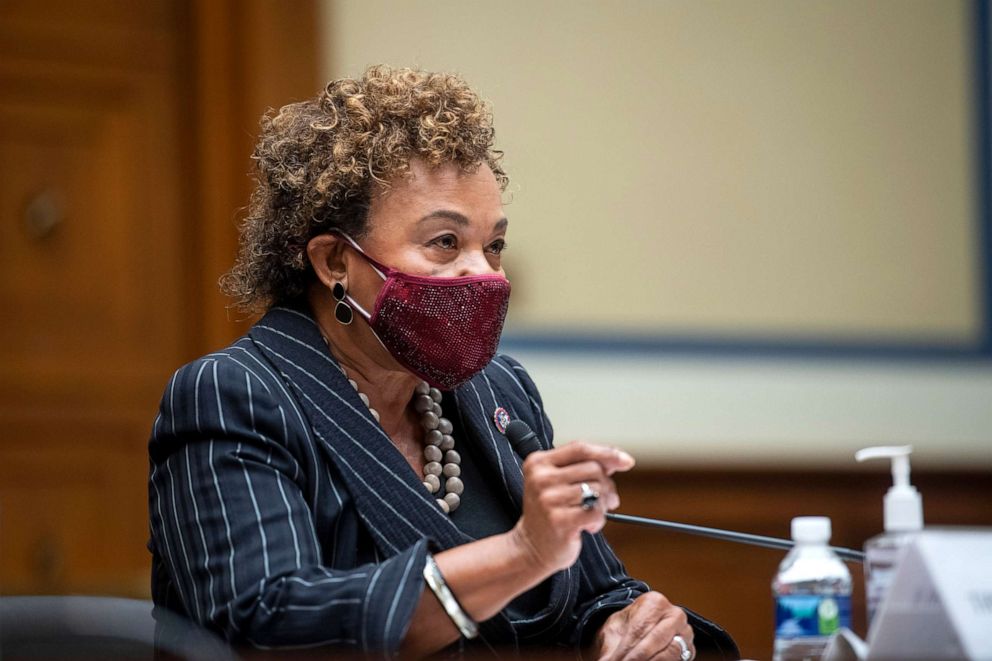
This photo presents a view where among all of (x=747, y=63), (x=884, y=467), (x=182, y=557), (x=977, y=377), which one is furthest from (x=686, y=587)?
(x=182, y=557)

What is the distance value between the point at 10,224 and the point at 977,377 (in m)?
2.73

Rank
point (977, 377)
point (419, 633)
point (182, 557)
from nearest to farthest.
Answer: point (419, 633) → point (182, 557) → point (977, 377)

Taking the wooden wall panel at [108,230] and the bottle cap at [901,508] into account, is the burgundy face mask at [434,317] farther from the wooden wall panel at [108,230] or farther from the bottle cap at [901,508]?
the wooden wall panel at [108,230]

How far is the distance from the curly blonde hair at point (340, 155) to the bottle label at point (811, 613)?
88 cm

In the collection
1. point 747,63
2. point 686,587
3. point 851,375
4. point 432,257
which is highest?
point 747,63

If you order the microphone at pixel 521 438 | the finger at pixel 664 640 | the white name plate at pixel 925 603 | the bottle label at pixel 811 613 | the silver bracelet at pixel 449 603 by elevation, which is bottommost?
the finger at pixel 664 640

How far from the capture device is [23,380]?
11.9 ft

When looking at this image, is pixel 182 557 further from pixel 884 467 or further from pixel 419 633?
pixel 884 467

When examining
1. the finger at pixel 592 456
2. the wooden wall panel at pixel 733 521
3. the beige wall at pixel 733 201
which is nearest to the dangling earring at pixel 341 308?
the finger at pixel 592 456

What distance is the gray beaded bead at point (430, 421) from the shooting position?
220 cm

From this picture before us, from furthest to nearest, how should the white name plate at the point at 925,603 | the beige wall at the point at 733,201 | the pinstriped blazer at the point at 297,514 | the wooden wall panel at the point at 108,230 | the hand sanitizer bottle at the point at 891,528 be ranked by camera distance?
the beige wall at the point at 733,201 → the wooden wall panel at the point at 108,230 → the pinstriped blazer at the point at 297,514 → the hand sanitizer bottle at the point at 891,528 → the white name plate at the point at 925,603

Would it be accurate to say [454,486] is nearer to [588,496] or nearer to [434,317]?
[434,317]

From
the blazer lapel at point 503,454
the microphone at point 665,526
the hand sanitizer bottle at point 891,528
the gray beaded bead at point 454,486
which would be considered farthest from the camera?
the gray beaded bead at point 454,486

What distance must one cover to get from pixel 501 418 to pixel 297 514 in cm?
54
